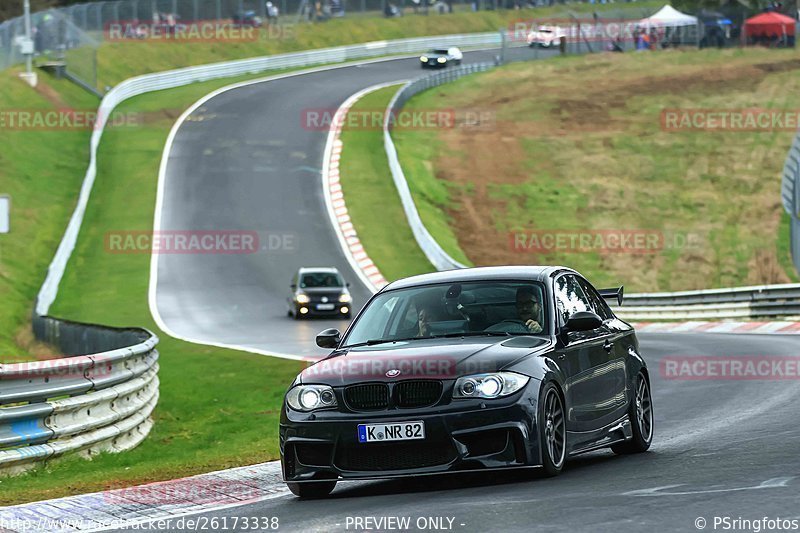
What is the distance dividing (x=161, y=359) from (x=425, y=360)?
17878 millimetres

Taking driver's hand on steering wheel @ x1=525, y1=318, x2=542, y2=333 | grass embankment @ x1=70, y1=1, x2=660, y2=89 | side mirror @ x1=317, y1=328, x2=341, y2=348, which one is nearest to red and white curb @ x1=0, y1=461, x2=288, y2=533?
side mirror @ x1=317, y1=328, x2=341, y2=348

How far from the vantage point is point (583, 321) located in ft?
33.7

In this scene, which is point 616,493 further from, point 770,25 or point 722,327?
point 770,25

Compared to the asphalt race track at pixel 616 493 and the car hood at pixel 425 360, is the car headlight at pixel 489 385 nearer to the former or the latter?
the car hood at pixel 425 360

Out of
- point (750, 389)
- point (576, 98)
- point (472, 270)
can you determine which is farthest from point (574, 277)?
point (576, 98)

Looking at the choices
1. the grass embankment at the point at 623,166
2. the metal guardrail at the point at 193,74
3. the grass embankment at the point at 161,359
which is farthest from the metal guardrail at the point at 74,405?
the grass embankment at the point at 623,166

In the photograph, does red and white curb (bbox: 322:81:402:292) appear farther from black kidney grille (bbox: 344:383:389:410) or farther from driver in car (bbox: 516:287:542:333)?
black kidney grille (bbox: 344:383:389:410)

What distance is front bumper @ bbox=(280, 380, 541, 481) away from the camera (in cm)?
930

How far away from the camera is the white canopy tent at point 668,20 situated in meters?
83.0

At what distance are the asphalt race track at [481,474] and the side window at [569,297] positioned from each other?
44.9 inches

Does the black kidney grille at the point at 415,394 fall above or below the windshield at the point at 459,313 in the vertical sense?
below

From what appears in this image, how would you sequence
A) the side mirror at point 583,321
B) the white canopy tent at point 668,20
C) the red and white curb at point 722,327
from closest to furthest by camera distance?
the side mirror at point 583,321, the red and white curb at point 722,327, the white canopy tent at point 668,20

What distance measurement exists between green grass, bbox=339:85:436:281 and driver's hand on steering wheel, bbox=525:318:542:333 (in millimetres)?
29711

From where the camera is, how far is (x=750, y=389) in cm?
1733
